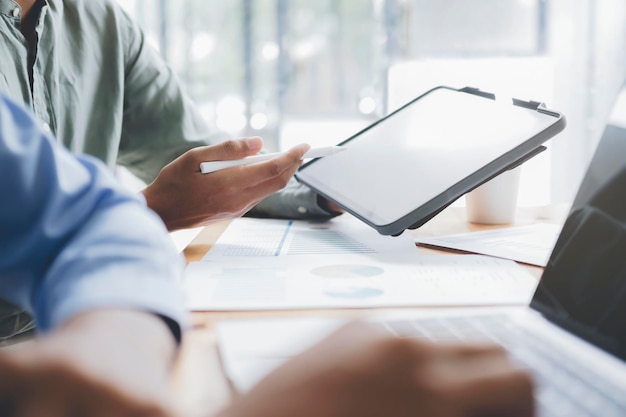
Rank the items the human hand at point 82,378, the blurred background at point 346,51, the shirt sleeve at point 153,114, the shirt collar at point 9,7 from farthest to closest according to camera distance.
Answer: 1. the blurred background at point 346,51
2. the shirt sleeve at point 153,114
3. the shirt collar at point 9,7
4. the human hand at point 82,378

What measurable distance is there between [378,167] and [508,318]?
1.28 ft

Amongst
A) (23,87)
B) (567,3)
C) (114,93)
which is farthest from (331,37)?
(23,87)

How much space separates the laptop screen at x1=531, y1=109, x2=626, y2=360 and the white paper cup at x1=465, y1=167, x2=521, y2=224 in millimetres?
407

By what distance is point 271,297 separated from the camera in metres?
0.55

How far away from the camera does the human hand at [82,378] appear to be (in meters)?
0.24

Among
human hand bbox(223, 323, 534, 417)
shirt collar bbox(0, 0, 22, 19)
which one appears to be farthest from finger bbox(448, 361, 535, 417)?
shirt collar bbox(0, 0, 22, 19)

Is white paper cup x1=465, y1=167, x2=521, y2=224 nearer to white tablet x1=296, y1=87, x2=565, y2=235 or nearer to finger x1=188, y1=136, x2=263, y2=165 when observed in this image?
white tablet x1=296, y1=87, x2=565, y2=235

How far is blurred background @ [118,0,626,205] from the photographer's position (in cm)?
265

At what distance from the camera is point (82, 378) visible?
25cm

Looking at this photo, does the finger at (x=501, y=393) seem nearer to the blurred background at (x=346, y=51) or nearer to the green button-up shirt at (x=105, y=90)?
the green button-up shirt at (x=105, y=90)

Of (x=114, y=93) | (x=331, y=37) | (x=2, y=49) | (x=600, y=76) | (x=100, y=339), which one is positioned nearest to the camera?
(x=100, y=339)

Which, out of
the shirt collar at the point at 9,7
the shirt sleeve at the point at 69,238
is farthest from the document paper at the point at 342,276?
the shirt collar at the point at 9,7

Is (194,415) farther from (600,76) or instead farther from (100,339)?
(600,76)

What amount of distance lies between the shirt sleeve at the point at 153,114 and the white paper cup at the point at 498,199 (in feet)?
1.44
